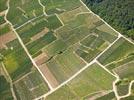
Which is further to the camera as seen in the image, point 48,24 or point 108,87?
point 48,24

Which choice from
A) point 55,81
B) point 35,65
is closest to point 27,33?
point 35,65

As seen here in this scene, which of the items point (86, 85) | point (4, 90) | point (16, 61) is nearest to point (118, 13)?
point (86, 85)

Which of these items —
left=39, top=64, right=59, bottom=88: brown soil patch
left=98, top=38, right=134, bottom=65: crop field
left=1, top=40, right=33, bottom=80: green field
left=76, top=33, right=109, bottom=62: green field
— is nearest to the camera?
left=39, top=64, right=59, bottom=88: brown soil patch

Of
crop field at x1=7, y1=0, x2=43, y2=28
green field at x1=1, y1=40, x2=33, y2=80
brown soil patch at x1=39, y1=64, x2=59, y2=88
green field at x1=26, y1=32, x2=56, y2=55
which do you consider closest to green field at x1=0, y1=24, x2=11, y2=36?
crop field at x1=7, y1=0, x2=43, y2=28

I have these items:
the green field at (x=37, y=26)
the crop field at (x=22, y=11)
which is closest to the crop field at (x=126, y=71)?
the green field at (x=37, y=26)

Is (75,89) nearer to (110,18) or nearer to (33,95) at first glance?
(33,95)

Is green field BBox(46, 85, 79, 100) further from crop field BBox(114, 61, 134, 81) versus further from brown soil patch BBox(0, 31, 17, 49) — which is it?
brown soil patch BBox(0, 31, 17, 49)
